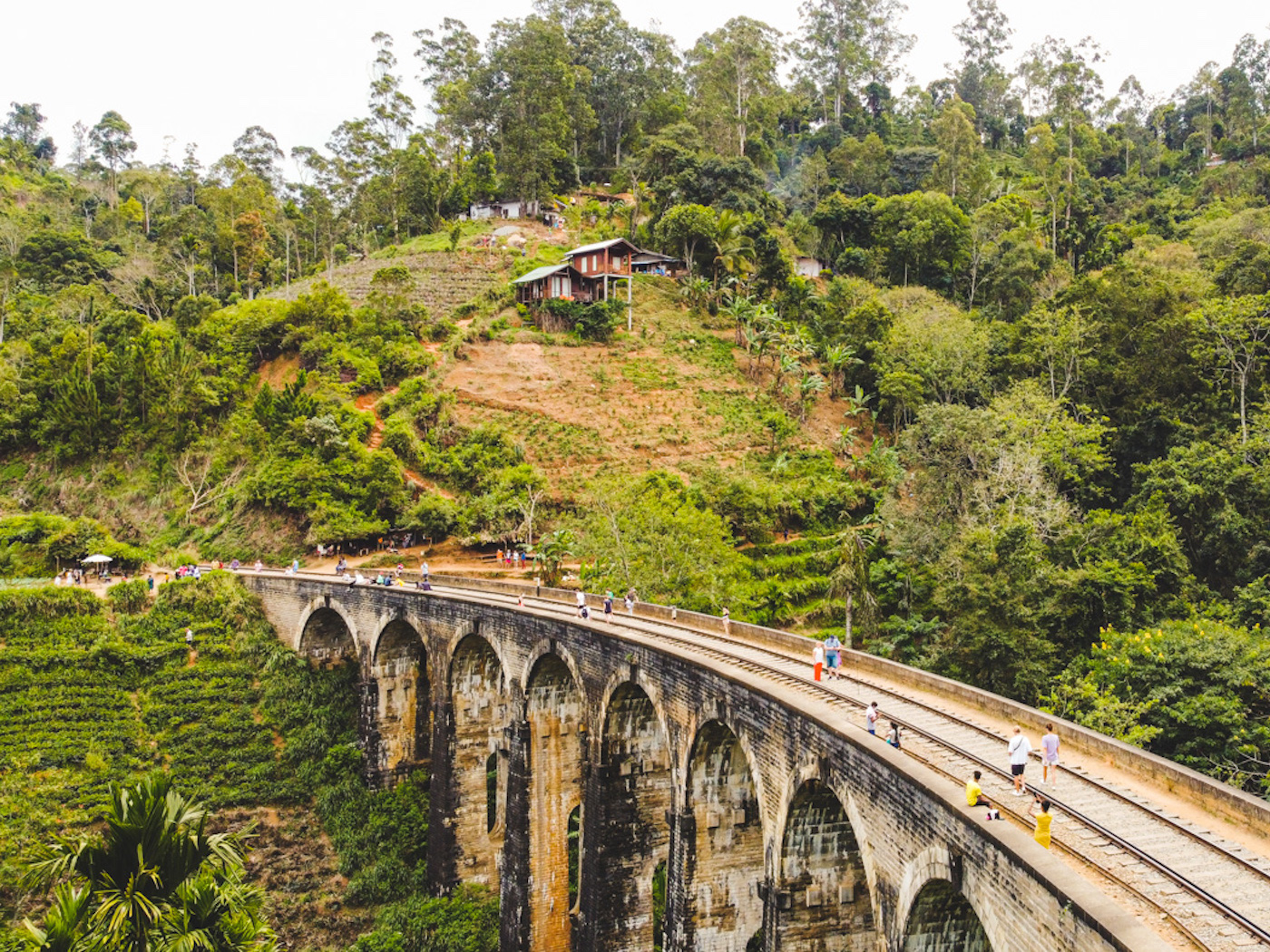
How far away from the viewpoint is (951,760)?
12289 millimetres

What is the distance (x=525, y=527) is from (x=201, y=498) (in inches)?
771

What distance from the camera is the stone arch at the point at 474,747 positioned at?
1099 inches

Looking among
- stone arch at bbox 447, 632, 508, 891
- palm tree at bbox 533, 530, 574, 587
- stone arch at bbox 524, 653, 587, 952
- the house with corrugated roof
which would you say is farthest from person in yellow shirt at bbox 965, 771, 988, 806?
the house with corrugated roof

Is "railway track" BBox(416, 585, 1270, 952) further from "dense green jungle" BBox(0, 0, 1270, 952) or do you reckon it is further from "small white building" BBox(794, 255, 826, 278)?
"small white building" BBox(794, 255, 826, 278)

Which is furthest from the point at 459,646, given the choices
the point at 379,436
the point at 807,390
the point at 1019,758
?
the point at 807,390

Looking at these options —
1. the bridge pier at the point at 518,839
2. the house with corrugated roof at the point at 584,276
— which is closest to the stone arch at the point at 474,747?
the bridge pier at the point at 518,839

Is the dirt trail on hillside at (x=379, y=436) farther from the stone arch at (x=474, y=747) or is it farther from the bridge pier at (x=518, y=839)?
the bridge pier at (x=518, y=839)

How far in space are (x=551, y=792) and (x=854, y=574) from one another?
16567mm

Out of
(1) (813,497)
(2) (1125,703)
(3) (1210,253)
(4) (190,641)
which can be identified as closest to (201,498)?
(4) (190,641)

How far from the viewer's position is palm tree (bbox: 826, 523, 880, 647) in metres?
35.6

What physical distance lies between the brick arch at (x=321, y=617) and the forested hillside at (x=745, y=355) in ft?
27.3

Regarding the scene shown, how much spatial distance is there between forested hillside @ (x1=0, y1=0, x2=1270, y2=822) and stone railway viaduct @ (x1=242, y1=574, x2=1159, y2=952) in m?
8.56

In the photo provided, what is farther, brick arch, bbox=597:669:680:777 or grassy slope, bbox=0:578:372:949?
grassy slope, bbox=0:578:372:949

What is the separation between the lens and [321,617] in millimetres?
35906
